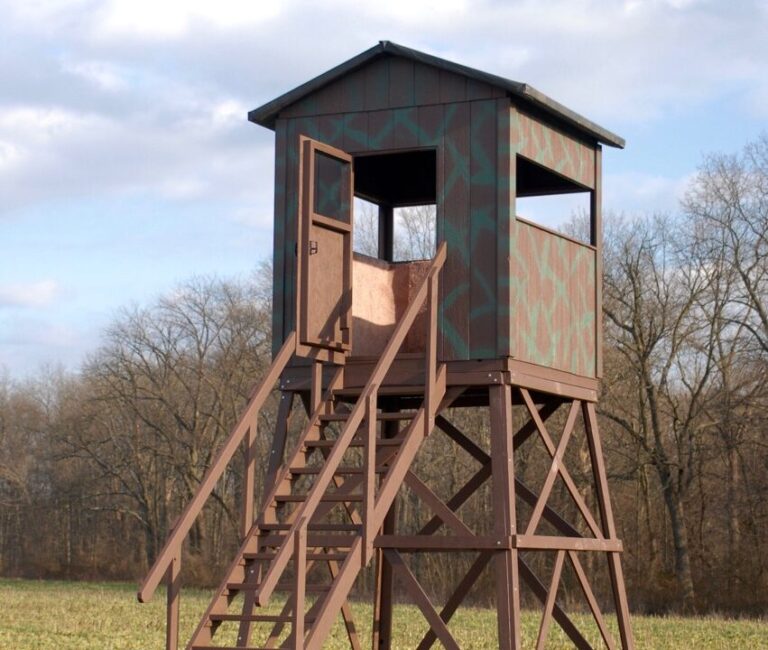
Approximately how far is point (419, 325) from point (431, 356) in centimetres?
221

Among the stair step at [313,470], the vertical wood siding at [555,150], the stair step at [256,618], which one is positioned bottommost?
the stair step at [256,618]

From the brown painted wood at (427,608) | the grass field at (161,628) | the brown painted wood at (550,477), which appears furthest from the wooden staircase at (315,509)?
the grass field at (161,628)

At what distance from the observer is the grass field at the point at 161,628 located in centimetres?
2572

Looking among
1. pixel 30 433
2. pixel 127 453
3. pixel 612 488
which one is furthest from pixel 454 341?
pixel 30 433

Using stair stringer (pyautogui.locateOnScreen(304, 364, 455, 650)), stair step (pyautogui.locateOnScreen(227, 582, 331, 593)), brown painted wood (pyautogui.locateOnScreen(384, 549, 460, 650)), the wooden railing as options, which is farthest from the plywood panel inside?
stair step (pyautogui.locateOnScreen(227, 582, 331, 593))

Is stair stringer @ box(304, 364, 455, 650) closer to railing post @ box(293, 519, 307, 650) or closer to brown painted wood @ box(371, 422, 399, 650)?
railing post @ box(293, 519, 307, 650)

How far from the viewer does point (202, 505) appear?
13.4 metres

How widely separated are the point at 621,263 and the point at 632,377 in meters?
3.66

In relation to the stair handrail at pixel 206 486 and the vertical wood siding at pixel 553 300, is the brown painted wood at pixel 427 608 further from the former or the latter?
the vertical wood siding at pixel 553 300

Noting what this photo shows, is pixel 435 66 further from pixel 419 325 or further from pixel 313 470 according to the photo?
pixel 313 470

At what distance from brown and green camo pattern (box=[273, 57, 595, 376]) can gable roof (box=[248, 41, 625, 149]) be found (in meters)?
0.11

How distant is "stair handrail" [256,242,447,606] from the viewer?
1230cm

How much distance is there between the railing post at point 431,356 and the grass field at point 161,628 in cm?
1144

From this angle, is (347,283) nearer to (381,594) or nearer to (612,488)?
(381,594)
